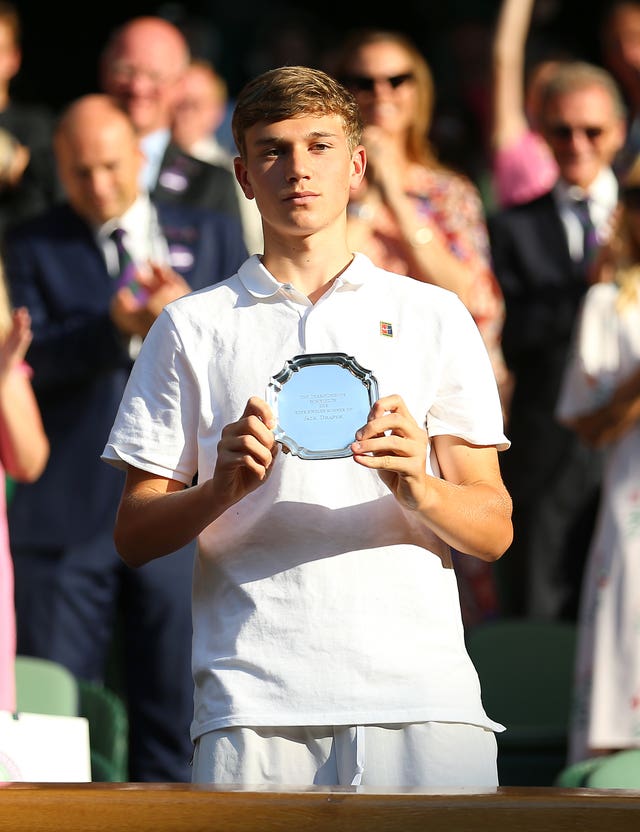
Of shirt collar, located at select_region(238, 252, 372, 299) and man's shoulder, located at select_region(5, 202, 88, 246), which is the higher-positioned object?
man's shoulder, located at select_region(5, 202, 88, 246)

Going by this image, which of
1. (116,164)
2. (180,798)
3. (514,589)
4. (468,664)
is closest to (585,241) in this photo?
(514,589)

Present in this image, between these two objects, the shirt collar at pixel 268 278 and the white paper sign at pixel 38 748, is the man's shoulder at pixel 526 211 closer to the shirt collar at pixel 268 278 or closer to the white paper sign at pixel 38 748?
the shirt collar at pixel 268 278

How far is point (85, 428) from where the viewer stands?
181 inches

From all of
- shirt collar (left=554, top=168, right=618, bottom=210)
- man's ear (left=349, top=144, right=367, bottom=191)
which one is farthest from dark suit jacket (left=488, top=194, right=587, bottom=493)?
man's ear (left=349, top=144, right=367, bottom=191)

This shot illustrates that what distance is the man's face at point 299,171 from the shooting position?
8.21ft

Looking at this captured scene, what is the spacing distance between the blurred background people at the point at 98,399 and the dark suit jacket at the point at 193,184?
38 centimetres

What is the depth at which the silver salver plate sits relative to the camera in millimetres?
2324

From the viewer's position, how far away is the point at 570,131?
5.19 metres

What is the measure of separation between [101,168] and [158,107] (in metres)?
0.94

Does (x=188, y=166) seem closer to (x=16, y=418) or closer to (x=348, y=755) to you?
(x=16, y=418)

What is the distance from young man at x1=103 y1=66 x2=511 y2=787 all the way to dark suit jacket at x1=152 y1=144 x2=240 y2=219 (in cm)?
274

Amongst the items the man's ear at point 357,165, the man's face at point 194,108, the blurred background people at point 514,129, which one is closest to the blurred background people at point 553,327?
the blurred background people at point 514,129

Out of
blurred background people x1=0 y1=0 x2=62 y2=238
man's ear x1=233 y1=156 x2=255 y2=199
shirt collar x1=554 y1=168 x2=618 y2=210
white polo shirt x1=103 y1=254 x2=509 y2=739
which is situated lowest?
white polo shirt x1=103 y1=254 x2=509 y2=739

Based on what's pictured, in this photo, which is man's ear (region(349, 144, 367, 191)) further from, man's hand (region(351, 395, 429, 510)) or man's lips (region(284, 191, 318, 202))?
man's hand (region(351, 395, 429, 510))
